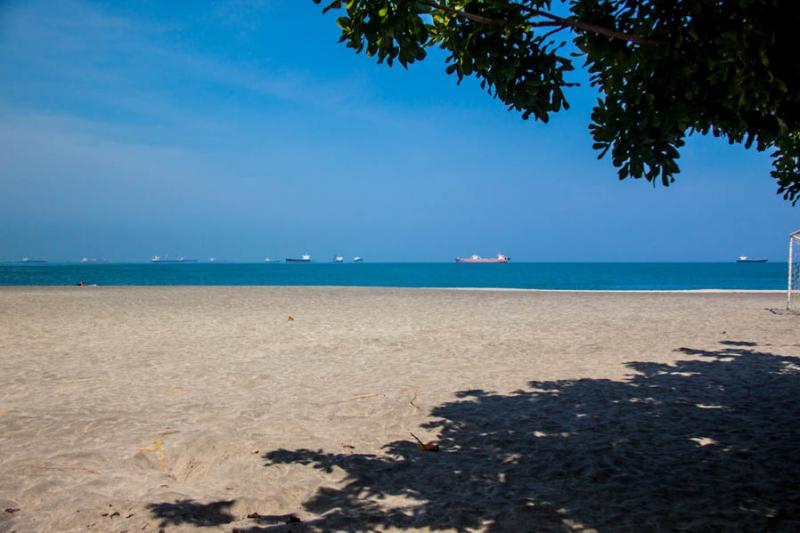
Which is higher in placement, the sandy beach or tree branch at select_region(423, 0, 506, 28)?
tree branch at select_region(423, 0, 506, 28)

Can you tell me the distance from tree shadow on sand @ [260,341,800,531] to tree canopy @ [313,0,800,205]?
2732mm

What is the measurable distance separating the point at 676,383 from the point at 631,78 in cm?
627

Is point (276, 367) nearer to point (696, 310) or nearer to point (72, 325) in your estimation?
point (72, 325)

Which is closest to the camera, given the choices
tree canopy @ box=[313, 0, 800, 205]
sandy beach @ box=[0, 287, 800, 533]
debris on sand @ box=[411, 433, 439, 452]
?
tree canopy @ box=[313, 0, 800, 205]

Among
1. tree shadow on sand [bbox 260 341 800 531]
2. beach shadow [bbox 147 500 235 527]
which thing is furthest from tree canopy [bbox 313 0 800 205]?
beach shadow [bbox 147 500 235 527]

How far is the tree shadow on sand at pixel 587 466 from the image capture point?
401 cm

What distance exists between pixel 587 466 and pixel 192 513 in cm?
364

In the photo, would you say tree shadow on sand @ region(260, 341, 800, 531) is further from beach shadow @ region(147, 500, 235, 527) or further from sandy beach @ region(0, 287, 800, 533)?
beach shadow @ region(147, 500, 235, 527)

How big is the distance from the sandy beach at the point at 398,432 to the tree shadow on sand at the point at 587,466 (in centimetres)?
2

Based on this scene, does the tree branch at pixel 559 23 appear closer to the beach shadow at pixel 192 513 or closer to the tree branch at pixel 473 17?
the tree branch at pixel 473 17

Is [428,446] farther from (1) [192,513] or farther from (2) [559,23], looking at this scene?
(2) [559,23]

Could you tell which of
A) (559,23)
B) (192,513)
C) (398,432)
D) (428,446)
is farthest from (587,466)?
(559,23)

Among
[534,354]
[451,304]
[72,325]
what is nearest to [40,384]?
[72,325]

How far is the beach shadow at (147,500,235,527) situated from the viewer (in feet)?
12.9
